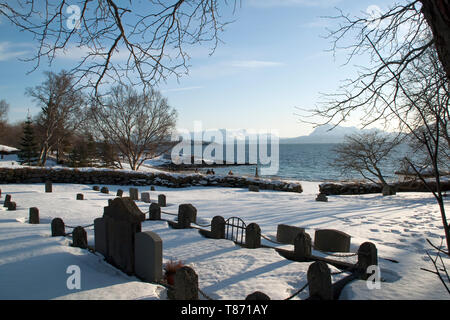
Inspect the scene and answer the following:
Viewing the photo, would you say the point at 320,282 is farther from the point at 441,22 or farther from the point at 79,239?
the point at 79,239

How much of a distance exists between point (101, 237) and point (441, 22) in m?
5.83

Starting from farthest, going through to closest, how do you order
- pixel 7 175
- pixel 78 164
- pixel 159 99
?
pixel 78 164 → pixel 159 99 → pixel 7 175

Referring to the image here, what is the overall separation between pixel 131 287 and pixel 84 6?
13.1ft

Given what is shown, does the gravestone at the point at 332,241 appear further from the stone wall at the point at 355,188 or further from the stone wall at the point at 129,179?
the stone wall at the point at 355,188

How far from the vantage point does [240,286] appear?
14.4 feet

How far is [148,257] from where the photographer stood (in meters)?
4.71

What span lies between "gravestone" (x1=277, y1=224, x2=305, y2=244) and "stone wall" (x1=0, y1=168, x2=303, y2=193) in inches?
507

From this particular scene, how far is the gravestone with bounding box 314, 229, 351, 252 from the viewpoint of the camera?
21.1ft

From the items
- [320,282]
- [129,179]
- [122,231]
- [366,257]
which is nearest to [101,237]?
[122,231]

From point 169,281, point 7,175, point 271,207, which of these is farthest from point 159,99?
point 169,281

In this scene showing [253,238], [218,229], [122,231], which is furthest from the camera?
[218,229]

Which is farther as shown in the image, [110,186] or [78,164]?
[78,164]
